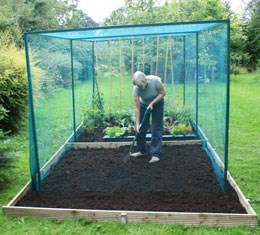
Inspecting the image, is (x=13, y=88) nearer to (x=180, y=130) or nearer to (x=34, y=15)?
(x=180, y=130)

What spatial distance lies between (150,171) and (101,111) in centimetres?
298

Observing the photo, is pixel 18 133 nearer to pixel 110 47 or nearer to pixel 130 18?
pixel 110 47

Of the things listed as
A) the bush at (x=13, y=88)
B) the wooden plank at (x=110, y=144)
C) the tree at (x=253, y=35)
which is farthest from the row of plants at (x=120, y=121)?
the tree at (x=253, y=35)

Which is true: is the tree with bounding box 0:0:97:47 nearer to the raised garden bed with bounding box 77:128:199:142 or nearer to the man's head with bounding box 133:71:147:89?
the raised garden bed with bounding box 77:128:199:142

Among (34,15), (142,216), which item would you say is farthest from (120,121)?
(34,15)

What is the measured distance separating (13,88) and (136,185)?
396cm

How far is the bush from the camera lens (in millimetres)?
6742

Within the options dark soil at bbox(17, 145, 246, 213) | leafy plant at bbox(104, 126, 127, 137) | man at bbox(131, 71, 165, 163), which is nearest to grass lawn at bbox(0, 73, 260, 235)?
dark soil at bbox(17, 145, 246, 213)

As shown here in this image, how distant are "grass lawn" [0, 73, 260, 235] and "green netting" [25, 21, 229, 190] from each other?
415 mm

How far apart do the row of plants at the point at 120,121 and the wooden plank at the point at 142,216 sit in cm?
283

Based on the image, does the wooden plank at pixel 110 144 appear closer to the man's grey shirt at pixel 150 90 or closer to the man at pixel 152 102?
the man at pixel 152 102

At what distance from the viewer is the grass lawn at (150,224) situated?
10.6 feet

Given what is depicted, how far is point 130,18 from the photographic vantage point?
439 inches

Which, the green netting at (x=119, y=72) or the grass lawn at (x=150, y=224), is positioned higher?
the green netting at (x=119, y=72)
